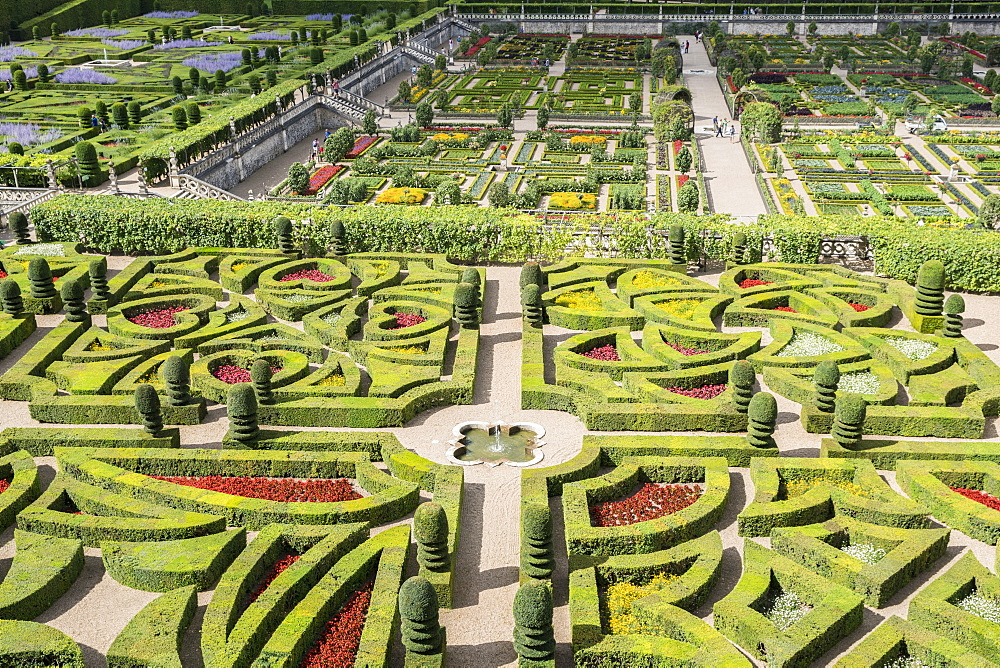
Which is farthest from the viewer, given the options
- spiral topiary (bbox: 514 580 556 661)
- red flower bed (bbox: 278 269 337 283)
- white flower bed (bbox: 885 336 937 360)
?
red flower bed (bbox: 278 269 337 283)

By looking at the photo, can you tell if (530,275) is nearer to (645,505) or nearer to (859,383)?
(859,383)

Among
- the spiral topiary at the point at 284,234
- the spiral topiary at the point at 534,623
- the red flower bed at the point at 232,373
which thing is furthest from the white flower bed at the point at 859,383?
the spiral topiary at the point at 284,234

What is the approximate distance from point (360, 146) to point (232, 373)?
34.3 m

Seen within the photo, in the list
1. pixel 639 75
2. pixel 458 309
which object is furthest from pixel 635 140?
pixel 458 309

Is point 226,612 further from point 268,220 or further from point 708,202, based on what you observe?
point 708,202

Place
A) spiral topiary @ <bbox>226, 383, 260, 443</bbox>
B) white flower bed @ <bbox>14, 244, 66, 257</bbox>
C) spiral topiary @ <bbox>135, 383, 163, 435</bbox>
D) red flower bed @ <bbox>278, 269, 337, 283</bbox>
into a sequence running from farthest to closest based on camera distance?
white flower bed @ <bbox>14, 244, 66, 257</bbox> → red flower bed @ <bbox>278, 269, 337, 283</bbox> → spiral topiary @ <bbox>135, 383, 163, 435</bbox> → spiral topiary @ <bbox>226, 383, 260, 443</bbox>

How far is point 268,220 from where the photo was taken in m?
37.6

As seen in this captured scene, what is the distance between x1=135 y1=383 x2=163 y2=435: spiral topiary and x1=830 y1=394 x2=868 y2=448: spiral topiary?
16.6m

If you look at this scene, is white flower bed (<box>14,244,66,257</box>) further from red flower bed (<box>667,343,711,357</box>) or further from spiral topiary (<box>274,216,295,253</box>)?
red flower bed (<box>667,343,711,357</box>)

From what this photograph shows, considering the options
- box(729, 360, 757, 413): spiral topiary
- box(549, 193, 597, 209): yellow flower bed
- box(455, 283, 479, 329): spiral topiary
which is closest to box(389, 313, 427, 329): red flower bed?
box(455, 283, 479, 329): spiral topiary

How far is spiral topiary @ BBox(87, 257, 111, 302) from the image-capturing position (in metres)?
31.6

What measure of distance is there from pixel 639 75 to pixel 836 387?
6148cm

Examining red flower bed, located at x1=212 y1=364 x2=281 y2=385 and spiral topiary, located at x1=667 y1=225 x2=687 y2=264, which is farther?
spiral topiary, located at x1=667 y1=225 x2=687 y2=264

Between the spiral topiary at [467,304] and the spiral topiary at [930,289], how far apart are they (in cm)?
1366
